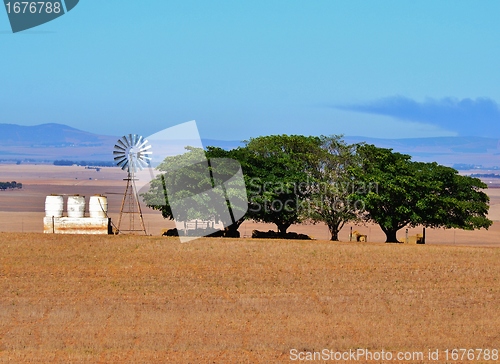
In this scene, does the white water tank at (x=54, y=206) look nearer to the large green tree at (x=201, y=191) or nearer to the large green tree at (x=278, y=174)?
the large green tree at (x=201, y=191)

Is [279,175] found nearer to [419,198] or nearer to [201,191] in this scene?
[201,191]

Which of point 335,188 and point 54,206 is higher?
point 335,188

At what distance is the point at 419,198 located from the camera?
59125 mm

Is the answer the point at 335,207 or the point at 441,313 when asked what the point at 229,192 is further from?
the point at 441,313

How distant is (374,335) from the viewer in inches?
1187

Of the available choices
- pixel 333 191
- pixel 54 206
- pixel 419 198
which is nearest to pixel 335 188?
pixel 333 191

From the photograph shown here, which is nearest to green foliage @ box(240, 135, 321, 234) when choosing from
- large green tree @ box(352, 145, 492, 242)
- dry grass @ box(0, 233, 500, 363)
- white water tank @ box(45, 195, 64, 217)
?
large green tree @ box(352, 145, 492, 242)

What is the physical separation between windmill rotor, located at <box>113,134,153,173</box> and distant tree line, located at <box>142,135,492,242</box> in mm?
6005

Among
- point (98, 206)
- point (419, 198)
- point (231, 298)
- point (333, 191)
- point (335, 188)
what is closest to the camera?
point (231, 298)

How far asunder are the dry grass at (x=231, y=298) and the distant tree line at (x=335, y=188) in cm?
771

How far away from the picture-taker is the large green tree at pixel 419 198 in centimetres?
5891

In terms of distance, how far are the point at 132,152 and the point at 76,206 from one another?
18.4 feet

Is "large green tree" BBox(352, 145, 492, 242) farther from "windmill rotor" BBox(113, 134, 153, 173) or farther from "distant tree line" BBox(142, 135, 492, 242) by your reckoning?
"windmill rotor" BBox(113, 134, 153, 173)

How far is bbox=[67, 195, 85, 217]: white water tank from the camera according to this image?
5047 centimetres
